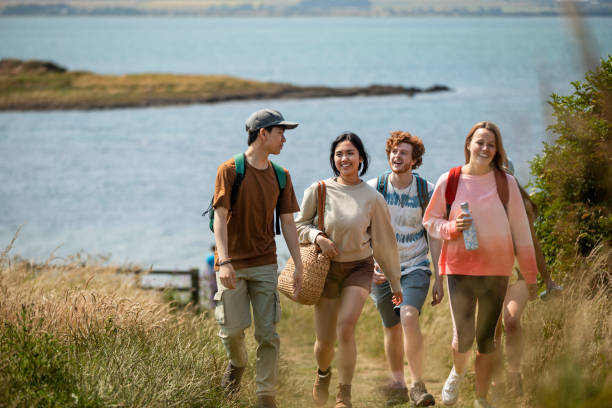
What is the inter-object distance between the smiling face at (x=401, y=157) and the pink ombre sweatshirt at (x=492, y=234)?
1016 mm

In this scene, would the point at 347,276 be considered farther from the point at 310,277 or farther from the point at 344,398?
the point at 344,398

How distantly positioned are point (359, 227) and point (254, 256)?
0.92 meters

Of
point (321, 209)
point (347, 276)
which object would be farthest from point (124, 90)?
point (347, 276)

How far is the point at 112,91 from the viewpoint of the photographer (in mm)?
73500

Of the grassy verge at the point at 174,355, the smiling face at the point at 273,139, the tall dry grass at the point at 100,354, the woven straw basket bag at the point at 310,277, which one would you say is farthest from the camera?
the woven straw basket bag at the point at 310,277

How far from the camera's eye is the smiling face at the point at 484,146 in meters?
5.21

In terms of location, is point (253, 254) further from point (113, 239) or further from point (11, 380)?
point (113, 239)

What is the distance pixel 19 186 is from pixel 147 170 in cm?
783

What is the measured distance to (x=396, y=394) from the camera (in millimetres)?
6328

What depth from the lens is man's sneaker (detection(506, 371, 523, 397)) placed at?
15.8ft

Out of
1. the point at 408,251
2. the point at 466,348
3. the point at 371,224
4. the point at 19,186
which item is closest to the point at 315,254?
the point at 371,224

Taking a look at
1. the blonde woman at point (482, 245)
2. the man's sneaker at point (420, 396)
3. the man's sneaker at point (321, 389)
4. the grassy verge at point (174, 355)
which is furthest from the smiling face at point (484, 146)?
the man's sneaker at point (321, 389)

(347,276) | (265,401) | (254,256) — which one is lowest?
(265,401)

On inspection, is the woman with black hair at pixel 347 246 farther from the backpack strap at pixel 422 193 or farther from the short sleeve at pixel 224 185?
the short sleeve at pixel 224 185
